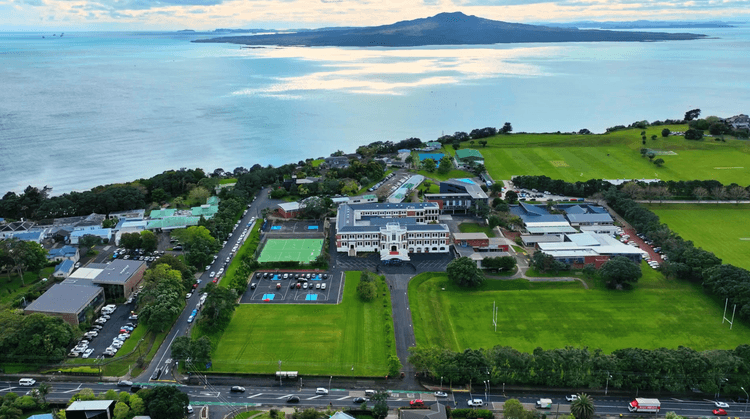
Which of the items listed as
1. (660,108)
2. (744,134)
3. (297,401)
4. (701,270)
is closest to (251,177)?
(297,401)

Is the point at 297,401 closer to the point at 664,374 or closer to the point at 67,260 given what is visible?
the point at 664,374

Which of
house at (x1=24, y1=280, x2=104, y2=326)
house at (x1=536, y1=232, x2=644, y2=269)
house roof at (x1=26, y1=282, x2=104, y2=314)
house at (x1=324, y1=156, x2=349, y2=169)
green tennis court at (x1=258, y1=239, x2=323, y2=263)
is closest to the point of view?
house at (x1=24, y1=280, x2=104, y2=326)

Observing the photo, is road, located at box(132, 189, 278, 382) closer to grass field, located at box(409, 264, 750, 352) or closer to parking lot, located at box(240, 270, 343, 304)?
parking lot, located at box(240, 270, 343, 304)

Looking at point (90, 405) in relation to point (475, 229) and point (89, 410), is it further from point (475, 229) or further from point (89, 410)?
point (475, 229)

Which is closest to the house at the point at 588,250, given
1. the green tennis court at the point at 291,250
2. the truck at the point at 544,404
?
the truck at the point at 544,404

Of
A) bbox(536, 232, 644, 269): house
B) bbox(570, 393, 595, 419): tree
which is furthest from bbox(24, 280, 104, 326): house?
bbox(536, 232, 644, 269): house
